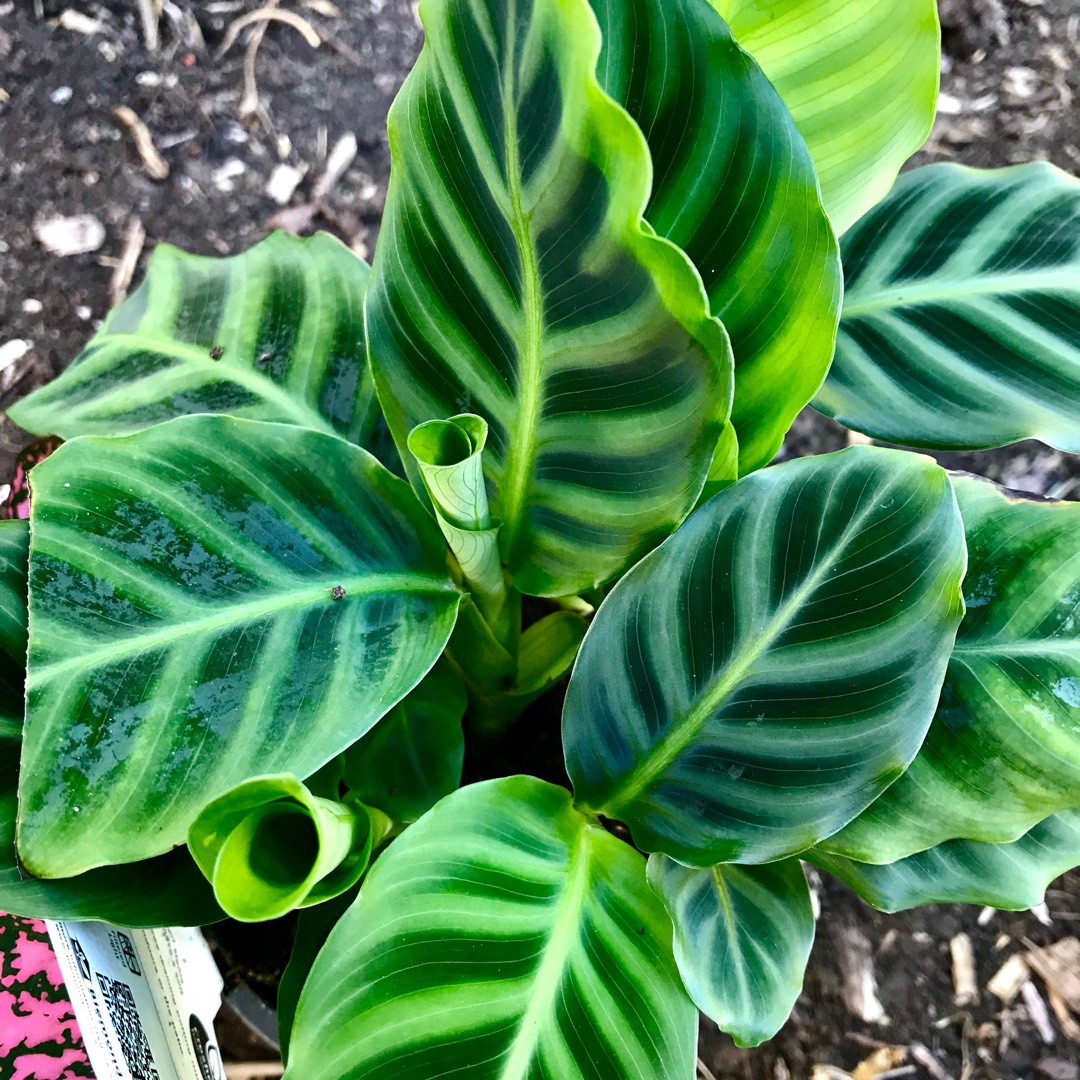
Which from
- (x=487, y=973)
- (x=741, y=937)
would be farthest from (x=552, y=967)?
(x=741, y=937)

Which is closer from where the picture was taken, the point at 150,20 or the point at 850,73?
the point at 850,73

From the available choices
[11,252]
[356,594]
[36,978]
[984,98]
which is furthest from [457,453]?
[984,98]

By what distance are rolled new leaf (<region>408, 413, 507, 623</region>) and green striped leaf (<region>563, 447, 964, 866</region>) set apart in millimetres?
93

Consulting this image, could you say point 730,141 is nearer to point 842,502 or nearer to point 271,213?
point 842,502

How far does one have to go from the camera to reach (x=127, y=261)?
1.27 meters

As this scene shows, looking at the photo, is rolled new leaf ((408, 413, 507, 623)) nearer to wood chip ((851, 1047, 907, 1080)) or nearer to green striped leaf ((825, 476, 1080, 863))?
green striped leaf ((825, 476, 1080, 863))

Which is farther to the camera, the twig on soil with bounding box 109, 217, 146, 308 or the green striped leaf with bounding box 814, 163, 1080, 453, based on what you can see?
the twig on soil with bounding box 109, 217, 146, 308

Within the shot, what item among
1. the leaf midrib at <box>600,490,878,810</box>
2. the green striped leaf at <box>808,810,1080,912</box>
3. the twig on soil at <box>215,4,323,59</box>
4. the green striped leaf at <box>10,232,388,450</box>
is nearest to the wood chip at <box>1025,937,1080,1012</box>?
the green striped leaf at <box>808,810,1080,912</box>

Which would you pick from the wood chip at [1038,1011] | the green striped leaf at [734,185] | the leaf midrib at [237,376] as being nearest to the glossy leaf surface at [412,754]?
the leaf midrib at [237,376]

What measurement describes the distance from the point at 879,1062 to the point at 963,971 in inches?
5.6

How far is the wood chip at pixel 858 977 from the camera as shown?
1.06 meters

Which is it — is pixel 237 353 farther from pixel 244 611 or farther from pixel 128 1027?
pixel 128 1027

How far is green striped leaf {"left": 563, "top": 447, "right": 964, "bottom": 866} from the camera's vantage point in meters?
0.52

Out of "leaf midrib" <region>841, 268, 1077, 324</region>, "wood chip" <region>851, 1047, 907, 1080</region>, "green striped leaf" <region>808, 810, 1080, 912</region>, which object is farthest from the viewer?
"wood chip" <region>851, 1047, 907, 1080</region>
